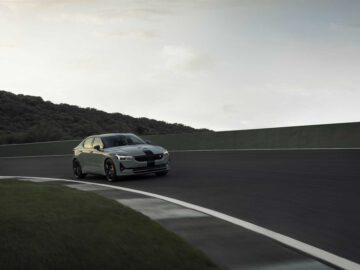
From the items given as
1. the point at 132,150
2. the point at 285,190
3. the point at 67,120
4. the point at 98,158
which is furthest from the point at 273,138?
the point at 67,120

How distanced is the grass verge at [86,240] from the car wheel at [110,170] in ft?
22.3

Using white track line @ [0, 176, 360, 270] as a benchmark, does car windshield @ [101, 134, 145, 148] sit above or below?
above

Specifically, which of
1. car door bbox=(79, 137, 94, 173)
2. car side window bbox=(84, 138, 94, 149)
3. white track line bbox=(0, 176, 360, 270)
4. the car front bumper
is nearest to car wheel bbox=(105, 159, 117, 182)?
the car front bumper

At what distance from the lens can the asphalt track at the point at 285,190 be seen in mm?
8938

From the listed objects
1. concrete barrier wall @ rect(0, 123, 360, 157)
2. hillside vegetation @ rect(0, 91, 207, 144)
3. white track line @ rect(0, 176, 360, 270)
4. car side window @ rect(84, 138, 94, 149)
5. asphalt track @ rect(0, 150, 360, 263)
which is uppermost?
hillside vegetation @ rect(0, 91, 207, 144)

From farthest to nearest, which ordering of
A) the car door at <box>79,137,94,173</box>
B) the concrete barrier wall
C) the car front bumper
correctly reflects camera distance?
the concrete barrier wall → the car door at <box>79,137,94,173</box> → the car front bumper

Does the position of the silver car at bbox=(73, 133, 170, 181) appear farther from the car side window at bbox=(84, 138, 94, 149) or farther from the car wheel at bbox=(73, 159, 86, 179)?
the car wheel at bbox=(73, 159, 86, 179)

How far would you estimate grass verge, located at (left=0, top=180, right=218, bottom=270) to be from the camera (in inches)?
272

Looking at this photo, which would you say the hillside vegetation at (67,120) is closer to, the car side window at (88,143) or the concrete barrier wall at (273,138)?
the concrete barrier wall at (273,138)

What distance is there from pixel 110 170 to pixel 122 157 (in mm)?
595

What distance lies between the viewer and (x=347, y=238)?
824 centimetres

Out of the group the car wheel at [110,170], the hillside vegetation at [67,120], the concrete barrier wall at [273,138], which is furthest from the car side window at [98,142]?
the hillside vegetation at [67,120]

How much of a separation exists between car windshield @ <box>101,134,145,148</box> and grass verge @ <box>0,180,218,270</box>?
791cm

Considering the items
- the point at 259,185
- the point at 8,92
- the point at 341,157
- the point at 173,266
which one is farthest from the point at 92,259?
the point at 8,92
